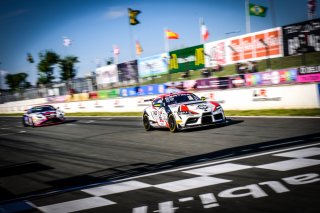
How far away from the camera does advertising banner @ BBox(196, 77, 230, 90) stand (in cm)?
2372

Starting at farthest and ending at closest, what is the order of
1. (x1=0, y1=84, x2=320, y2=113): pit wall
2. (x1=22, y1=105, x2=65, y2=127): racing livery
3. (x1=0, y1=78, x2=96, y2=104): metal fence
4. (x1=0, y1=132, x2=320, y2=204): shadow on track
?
(x1=0, y1=78, x2=96, y2=104): metal fence < (x1=22, y1=105, x2=65, y2=127): racing livery < (x1=0, y1=84, x2=320, y2=113): pit wall < (x1=0, y1=132, x2=320, y2=204): shadow on track

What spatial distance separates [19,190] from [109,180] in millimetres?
1611

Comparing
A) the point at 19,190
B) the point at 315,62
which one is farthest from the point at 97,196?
the point at 315,62

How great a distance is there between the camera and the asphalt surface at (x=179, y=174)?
4.32m

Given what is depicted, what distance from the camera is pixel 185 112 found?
11.5 metres

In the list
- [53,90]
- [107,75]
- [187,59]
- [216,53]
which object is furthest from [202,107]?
[53,90]

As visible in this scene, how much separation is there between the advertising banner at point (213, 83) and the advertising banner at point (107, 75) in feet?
41.1

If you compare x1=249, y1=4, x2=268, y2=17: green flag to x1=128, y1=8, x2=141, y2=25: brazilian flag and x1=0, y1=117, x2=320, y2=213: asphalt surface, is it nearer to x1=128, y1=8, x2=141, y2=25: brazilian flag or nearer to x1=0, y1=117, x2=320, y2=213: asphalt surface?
x1=128, y1=8, x2=141, y2=25: brazilian flag

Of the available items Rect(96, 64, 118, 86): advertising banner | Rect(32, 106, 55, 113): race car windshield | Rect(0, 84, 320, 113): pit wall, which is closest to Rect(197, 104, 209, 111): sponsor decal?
Rect(0, 84, 320, 113): pit wall

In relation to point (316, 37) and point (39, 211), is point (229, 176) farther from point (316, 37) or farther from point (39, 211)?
point (316, 37)

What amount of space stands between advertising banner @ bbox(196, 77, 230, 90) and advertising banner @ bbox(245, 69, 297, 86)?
59.3 inches

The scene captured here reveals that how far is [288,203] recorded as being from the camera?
3.87 metres

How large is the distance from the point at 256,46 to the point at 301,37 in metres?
3.63

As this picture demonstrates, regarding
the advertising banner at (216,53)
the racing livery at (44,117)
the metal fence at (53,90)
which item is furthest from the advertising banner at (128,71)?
the racing livery at (44,117)
